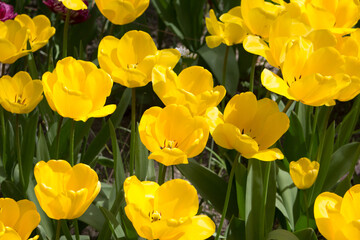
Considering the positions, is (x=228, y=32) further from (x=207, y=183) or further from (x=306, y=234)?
(x=306, y=234)

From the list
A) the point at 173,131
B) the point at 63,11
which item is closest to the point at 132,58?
the point at 173,131

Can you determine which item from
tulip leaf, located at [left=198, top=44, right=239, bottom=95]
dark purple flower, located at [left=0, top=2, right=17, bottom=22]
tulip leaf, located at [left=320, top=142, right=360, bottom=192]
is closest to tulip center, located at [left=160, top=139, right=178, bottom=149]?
tulip leaf, located at [left=320, top=142, right=360, bottom=192]

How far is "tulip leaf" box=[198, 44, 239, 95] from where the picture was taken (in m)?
2.08

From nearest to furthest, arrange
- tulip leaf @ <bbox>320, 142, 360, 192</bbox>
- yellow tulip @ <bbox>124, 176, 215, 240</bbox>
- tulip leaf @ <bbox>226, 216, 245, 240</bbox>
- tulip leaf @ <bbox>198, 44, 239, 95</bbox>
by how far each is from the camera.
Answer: yellow tulip @ <bbox>124, 176, 215, 240</bbox>, tulip leaf @ <bbox>226, 216, 245, 240</bbox>, tulip leaf @ <bbox>320, 142, 360, 192</bbox>, tulip leaf @ <bbox>198, 44, 239, 95</bbox>

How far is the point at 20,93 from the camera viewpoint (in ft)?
3.94

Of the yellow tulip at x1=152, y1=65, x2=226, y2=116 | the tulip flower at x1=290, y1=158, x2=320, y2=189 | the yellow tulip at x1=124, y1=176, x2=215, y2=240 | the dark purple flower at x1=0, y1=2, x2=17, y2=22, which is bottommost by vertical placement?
the dark purple flower at x1=0, y1=2, x2=17, y2=22

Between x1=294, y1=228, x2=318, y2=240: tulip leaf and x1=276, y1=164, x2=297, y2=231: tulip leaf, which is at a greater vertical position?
x1=294, y1=228, x2=318, y2=240: tulip leaf

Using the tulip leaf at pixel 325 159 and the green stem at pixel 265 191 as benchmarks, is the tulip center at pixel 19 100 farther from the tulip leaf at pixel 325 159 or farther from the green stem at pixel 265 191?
the tulip leaf at pixel 325 159

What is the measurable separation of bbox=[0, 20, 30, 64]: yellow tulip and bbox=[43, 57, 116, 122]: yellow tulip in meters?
0.24

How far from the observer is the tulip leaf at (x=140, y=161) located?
1.31 meters

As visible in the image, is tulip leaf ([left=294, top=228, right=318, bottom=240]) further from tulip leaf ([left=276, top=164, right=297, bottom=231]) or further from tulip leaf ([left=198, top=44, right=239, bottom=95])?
tulip leaf ([left=198, top=44, right=239, bottom=95])

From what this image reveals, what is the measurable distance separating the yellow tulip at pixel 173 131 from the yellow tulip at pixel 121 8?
0.36m

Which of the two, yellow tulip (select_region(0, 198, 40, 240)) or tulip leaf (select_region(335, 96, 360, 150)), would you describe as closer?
yellow tulip (select_region(0, 198, 40, 240))

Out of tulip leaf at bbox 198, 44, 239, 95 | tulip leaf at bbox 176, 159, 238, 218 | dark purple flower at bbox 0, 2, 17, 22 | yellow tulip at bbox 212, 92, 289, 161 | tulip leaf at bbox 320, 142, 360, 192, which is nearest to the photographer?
yellow tulip at bbox 212, 92, 289, 161
